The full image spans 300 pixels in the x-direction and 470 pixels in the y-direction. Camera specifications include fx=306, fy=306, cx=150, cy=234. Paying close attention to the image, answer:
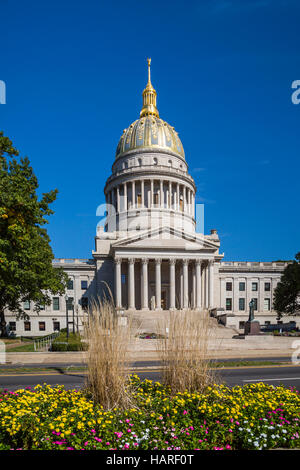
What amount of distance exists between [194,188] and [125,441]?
248ft

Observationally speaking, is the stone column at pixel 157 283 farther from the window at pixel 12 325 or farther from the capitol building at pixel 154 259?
the window at pixel 12 325

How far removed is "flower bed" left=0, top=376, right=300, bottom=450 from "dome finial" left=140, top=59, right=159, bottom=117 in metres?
87.0

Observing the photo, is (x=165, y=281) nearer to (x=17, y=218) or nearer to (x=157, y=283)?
(x=157, y=283)

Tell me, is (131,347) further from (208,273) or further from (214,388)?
(208,273)

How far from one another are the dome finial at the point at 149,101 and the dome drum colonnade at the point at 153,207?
0.35 m

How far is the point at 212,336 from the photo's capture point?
8.98 m

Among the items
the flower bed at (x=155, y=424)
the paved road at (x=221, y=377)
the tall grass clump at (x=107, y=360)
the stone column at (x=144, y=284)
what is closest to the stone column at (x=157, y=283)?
the stone column at (x=144, y=284)

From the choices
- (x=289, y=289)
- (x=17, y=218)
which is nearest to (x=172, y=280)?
(x=289, y=289)

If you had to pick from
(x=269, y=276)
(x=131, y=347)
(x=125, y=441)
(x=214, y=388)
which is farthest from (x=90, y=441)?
(x=269, y=276)

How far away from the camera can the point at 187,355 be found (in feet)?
26.5

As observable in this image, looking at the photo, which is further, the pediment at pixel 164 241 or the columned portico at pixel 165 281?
the pediment at pixel 164 241

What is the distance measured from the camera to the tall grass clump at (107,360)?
7.41 m
